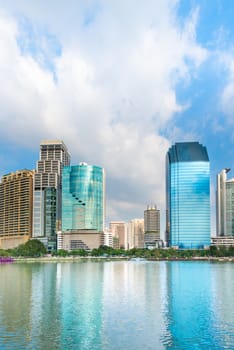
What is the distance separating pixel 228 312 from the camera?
54.0 m

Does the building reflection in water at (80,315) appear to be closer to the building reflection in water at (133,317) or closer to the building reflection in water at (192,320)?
the building reflection in water at (133,317)

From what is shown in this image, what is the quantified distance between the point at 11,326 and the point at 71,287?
35144 mm

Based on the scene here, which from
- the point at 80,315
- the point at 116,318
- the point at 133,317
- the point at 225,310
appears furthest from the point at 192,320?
the point at 80,315

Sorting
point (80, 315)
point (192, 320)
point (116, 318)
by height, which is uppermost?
point (80, 315)

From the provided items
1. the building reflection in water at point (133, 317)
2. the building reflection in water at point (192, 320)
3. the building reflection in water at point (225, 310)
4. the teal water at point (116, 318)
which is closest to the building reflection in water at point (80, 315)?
the teal water at point (116, 318)

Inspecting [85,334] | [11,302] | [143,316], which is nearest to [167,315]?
[143,316]

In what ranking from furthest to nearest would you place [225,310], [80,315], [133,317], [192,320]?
[225,310], [80,315], [133,317], [192,320]

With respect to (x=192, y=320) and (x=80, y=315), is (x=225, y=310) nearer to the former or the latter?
(x=192, y=320)

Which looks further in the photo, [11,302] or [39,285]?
[39,285]

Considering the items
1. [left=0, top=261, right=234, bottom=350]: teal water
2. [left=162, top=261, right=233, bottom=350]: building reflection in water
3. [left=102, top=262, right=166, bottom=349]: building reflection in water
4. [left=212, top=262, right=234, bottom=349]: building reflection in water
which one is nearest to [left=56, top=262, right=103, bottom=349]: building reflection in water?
[left=0, top=261, right=234, bottom=350]: teal water

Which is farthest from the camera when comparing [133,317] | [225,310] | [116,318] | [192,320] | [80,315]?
[225,310]

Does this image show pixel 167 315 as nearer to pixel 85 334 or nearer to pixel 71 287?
pixel 85 334

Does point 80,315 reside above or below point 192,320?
above

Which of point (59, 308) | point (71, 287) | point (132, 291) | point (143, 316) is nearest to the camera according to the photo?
point (143, 316)
